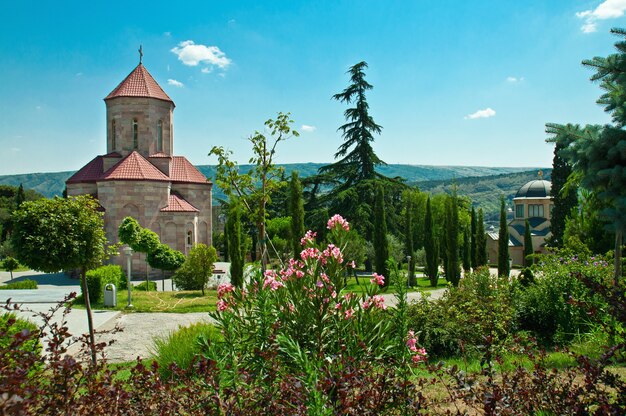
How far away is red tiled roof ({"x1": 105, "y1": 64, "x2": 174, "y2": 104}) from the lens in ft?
95.4

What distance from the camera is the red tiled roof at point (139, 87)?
29.1m

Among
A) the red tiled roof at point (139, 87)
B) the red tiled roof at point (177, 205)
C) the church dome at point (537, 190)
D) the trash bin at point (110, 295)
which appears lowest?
the trash bin at point (110, 295)

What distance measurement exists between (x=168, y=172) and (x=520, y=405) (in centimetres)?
2863

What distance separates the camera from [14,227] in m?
10.1

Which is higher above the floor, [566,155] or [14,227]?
[566,155]

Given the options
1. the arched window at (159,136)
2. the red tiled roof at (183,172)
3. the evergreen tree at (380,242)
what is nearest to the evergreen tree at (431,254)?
the evergreen tree at (380,242)

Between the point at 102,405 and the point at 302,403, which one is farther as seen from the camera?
the point at 102,405

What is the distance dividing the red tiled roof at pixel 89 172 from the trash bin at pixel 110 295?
45.2ft

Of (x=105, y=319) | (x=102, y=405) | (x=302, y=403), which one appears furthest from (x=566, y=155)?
(x=105, y=319)

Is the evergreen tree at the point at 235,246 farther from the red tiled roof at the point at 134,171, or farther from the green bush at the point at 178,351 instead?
the green bush at the point at 178,351

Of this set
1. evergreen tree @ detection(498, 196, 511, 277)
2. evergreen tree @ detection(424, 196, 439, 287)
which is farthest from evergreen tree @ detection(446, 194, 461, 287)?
evergreen tree @ detection(498, 196, 511, 277)

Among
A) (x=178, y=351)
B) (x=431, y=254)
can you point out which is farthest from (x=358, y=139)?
(x=178, y=351)

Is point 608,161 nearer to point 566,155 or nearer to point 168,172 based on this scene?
point 566,155

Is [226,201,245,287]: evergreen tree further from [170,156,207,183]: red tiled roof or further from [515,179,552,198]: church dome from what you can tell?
[515,179,552,198]: church dome
